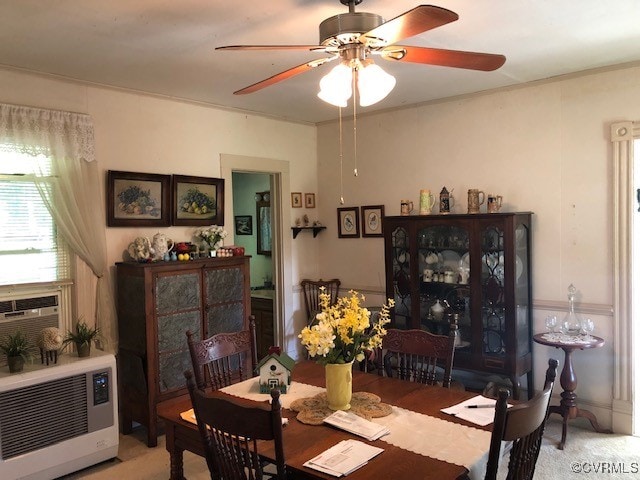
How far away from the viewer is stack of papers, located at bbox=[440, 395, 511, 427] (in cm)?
196

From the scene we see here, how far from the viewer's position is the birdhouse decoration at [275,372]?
7.63 ft

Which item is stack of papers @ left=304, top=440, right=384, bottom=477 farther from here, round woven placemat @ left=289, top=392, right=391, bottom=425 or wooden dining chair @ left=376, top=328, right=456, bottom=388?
wooden dining chair @ left=376, top=328, right=456, bottom=388

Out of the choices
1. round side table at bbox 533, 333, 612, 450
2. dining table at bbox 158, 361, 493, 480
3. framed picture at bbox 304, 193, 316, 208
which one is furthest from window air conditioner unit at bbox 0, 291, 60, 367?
round side table at bbox 533, 333, 612, 450

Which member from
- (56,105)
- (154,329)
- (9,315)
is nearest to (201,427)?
(154,329)

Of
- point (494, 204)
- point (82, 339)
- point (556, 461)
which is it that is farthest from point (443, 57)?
point (82, 339)

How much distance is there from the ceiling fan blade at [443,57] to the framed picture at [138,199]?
2.32m

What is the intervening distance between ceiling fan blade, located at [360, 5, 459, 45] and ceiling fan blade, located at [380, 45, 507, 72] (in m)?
0.16

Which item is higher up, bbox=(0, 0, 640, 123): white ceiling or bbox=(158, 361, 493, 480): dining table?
bbox=(0, 0, 640, 123): white ceiling

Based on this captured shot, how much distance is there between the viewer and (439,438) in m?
1.81

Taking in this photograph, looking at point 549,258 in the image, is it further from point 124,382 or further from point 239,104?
point 124,382

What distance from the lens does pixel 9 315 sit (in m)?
3.20

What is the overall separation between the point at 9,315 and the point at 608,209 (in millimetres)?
4014

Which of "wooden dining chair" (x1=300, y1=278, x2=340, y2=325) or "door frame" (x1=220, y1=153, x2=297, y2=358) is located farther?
"wooden dining chair" (x1=300, y1=278, x2=340, y2=325)

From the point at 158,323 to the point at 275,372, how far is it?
1.47 m
